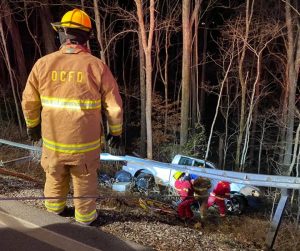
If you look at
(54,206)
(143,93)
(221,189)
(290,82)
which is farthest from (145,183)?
(290,82)

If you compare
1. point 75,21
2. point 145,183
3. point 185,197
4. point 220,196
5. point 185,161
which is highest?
point 75,21

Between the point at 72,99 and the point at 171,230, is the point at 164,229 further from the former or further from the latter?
the point at 72,99

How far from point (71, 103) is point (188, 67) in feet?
36.9

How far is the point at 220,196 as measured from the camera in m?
6.77

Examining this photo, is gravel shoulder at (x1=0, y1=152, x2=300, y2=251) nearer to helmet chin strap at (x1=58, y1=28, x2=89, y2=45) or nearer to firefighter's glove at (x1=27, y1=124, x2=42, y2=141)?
firefighter's glove at (x1=27, y1=124, x2=42, y2=141)

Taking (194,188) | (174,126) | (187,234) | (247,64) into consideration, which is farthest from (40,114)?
(247,64)

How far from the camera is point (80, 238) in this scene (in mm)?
3160

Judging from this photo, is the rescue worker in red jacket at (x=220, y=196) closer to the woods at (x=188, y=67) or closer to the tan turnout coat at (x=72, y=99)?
the tan turnout coat at (x=72, y=99)

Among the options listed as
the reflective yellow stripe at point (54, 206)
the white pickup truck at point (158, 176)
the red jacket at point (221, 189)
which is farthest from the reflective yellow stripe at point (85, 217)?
the white pickup truck at point (158, 176)

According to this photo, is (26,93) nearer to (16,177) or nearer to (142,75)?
(16,177)

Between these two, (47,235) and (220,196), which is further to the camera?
(220,196)

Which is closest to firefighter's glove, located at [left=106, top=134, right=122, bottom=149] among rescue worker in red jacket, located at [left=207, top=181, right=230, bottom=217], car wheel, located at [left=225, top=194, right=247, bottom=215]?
rescue worker in red jacket, located at [left=207, top=181, right=230, bottom=217]

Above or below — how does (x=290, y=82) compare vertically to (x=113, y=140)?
below

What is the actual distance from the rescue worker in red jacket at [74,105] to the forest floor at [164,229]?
0.39m
